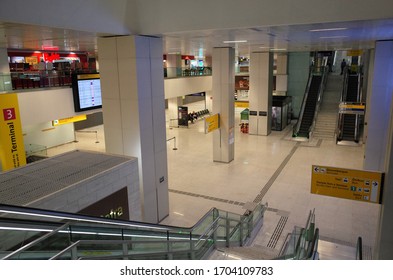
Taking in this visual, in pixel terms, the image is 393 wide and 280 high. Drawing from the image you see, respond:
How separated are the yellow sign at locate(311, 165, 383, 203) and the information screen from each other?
308 inches

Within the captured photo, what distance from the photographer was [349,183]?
6391 millimetres

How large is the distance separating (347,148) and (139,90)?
12.7 metres

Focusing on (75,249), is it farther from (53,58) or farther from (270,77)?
(53,58)

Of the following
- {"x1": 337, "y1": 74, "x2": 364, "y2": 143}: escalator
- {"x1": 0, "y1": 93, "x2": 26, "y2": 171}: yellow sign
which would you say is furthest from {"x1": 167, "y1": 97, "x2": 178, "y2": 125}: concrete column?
{"x1": 0, "y1": 93, "x2": 26, "y2": 171}: yellow sign

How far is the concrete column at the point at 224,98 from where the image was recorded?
13891mm

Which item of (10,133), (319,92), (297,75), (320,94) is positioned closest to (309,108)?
(319,92)

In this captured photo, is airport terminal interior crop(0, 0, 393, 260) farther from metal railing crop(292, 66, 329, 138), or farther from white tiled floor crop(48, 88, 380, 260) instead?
metal railing crop(292, 66, 329, 138)

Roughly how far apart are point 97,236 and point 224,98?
1054cm

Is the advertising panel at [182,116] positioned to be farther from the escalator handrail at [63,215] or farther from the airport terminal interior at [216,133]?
the escalator handrail at [63,215]

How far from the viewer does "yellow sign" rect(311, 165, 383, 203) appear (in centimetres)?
605

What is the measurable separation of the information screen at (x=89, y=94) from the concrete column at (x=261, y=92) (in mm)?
10655

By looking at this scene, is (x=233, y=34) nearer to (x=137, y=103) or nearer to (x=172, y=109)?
(x=137, y=103)

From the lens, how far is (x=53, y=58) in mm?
22188

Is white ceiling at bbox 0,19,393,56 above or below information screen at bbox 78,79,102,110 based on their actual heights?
above
